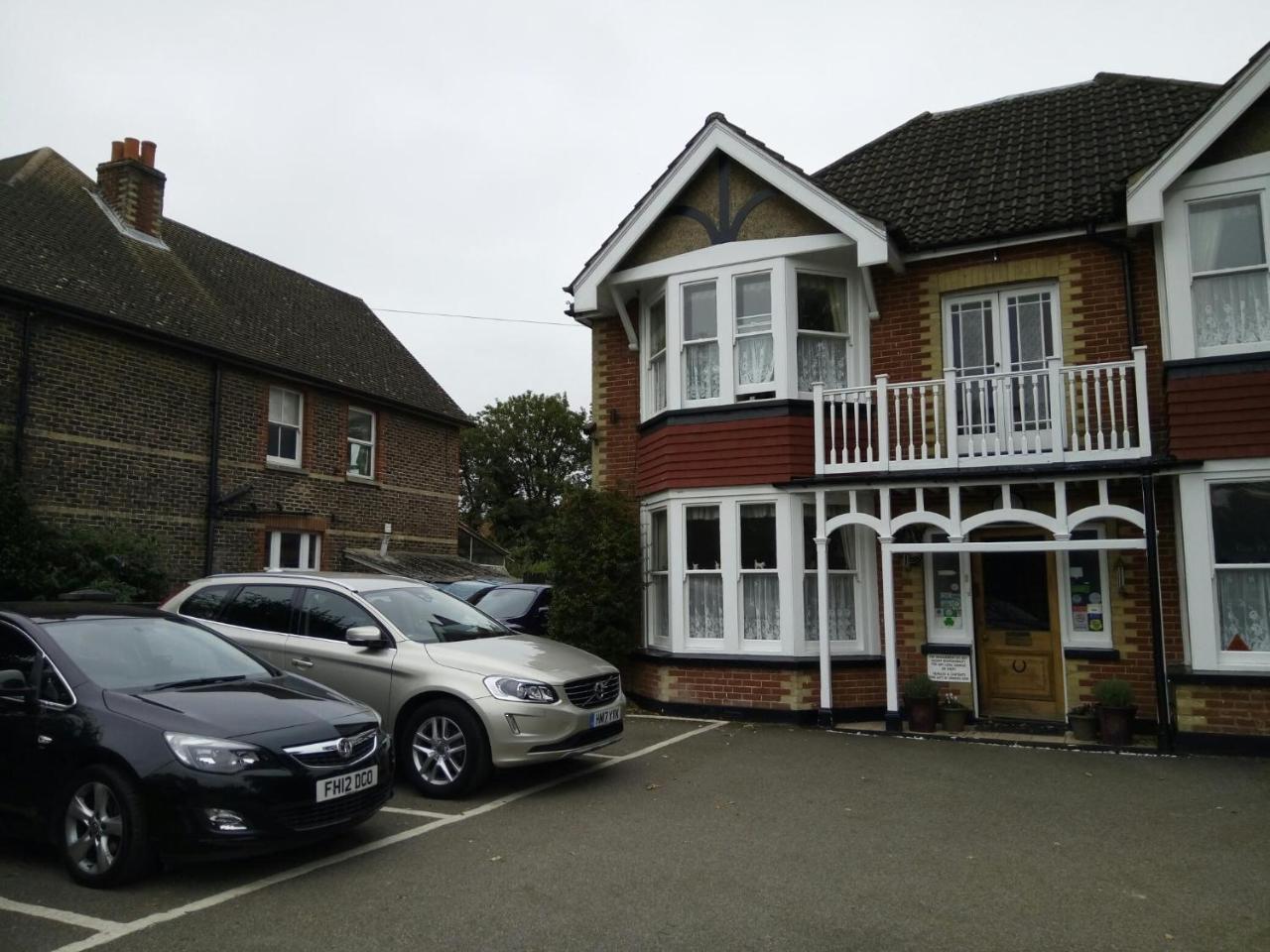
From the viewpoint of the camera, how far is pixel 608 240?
1212 cm

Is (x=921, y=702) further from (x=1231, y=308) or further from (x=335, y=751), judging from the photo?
(x=335, y=751)

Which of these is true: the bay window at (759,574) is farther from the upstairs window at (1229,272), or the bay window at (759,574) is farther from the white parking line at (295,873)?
the upstairs window at (1229,272)

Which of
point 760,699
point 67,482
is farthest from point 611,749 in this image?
point 67,482

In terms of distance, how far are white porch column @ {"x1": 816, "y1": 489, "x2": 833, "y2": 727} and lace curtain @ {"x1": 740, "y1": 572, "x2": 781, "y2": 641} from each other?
0.61 meters

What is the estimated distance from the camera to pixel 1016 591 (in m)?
10.7

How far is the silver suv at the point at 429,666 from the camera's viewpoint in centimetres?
691

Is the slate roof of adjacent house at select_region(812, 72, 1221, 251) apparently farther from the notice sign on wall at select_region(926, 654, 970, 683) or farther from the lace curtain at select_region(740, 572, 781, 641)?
the notice sign on wall at select_region(926, 654, 970, 683)

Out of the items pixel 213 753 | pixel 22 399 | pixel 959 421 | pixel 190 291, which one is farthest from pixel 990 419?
pixel 190 291

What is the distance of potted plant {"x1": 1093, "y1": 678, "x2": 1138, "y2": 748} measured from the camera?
9250 millimetres

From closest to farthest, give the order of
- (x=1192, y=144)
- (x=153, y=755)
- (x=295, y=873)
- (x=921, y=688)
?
(x=153, y=755)
(x=295, y=873)
(x=1192, y=144)
(x=921, y=688)

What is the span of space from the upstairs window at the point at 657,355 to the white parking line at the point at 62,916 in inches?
346

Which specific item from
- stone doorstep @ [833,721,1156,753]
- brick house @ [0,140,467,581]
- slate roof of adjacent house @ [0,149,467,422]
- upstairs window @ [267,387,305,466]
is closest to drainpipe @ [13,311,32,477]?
brick house @ [0,140,467,581]

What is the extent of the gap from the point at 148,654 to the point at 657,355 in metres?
7.70

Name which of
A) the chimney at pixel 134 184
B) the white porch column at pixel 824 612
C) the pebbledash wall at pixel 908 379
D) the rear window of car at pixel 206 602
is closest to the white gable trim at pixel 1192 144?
the pebbledash wall at pixel 908 379
